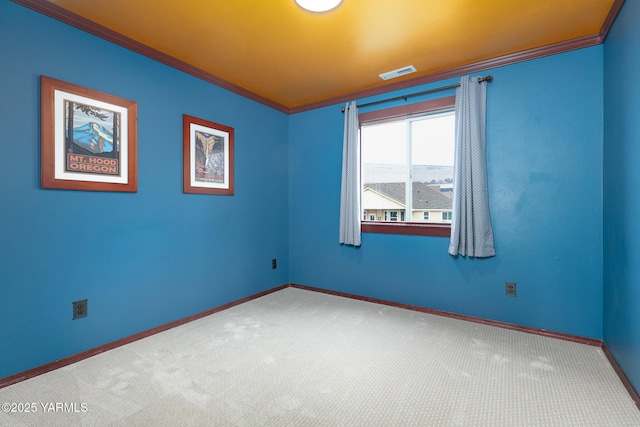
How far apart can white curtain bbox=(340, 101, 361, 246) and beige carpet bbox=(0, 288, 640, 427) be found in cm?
119

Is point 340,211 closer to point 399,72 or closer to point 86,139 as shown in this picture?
point 399,72

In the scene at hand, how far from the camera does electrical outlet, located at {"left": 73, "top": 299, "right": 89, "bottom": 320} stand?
2127mm

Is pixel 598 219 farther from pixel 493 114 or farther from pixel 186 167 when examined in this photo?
pixel 186 167

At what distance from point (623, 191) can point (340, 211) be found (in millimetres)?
2394

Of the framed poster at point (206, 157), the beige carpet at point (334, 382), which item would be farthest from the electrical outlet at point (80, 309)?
the framed poster at point (206, 157)

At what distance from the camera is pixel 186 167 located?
9.32ft

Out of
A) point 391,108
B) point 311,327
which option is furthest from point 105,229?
point 391,108

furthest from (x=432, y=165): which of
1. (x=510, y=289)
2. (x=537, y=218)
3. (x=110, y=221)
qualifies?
(x=110, y=221)

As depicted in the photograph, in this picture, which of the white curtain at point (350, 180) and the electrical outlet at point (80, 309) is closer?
the electrical outlet at point (80, 309)

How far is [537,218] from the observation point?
8.45 ft

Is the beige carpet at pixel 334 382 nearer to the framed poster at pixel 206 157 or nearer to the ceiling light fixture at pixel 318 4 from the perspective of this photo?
the framed poster at pixel 206 157

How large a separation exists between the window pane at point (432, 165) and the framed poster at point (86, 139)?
8.65 feet

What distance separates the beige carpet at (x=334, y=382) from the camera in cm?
153

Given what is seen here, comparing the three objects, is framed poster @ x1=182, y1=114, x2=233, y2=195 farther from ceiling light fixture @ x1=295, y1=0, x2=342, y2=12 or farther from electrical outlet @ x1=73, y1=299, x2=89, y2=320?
ceiling light fixture @ x1=295, y1=0, x2=342, y2=12
